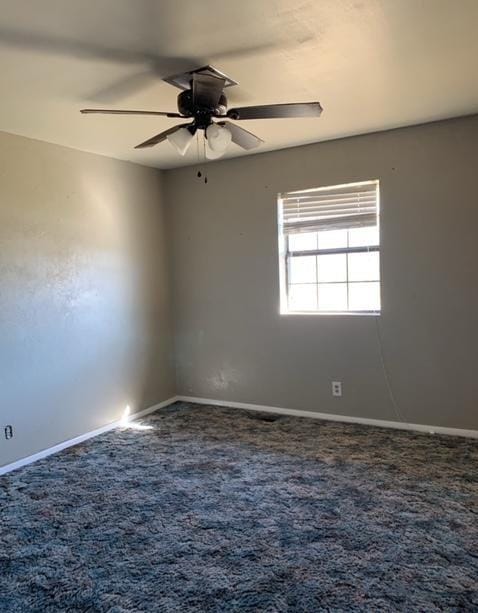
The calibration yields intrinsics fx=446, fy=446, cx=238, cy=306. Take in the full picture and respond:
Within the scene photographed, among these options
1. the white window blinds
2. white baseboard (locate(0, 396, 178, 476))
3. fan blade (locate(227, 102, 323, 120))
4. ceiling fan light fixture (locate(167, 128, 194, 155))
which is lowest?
white baseboard (locate(0, 396, 178, 476))

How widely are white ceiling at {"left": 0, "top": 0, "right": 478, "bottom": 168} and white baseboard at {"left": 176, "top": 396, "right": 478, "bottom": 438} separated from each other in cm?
244

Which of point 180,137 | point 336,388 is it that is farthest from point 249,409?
point 180,137

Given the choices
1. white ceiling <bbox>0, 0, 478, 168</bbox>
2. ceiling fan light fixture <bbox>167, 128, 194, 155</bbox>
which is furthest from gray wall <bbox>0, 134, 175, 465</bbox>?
ceiling fan light fixture <bbox>167, 128, 194, 155</bbox>

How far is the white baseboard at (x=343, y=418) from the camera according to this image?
3.58 meters

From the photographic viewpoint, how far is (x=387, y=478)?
289 cm

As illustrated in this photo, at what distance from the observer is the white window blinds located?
382cm

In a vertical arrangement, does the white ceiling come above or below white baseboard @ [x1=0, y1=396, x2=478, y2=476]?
above

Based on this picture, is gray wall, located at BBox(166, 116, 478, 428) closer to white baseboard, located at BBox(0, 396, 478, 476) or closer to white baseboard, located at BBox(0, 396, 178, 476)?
white baseboard, located at BBox(0, 396, 478, 476)

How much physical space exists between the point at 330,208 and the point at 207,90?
1907 mm

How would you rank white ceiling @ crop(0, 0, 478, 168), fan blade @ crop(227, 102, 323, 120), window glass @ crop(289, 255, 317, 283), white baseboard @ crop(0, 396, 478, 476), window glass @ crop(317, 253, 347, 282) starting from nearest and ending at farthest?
white ceiling @ crop(0, 0, 478, 168) < fan blade @ crop(227, 102, 323, 120) < white baseboard @ crop(0, 396, 478, 476) < window glass @ crop(317, 253, 347, 282) < window glass @ crop(289, 255, 317, 283)

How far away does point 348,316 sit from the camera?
12.9 ft

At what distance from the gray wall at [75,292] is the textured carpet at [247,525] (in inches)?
16.1

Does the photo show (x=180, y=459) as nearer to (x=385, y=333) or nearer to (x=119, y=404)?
(x=119, y=404)

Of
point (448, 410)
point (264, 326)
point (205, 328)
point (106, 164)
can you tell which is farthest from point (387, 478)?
point (106, 164)
